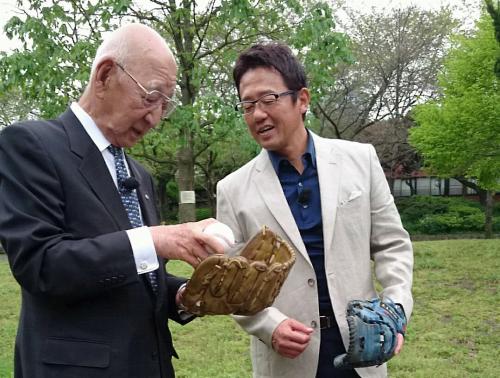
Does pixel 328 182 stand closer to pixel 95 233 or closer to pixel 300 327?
pixel 300 327

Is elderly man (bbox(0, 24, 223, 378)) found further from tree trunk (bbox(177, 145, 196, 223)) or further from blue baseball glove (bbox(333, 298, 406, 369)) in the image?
tree trunk (bbox(177, 145, 196, 223))

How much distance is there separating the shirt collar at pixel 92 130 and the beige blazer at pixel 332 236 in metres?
0.77

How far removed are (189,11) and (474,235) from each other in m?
16.6

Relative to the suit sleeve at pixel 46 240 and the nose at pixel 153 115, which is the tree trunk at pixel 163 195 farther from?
the suit sleeve at pixel 46 240

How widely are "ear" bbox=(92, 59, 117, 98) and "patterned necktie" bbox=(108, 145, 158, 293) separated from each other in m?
0.20

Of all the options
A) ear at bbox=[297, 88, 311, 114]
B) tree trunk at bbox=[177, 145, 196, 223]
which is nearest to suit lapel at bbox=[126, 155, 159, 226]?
ear at bbox=[297, 88, 311, 114]

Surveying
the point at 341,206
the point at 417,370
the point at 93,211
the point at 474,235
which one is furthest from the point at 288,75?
the point at 474,235

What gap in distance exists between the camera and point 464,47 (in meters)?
14.4

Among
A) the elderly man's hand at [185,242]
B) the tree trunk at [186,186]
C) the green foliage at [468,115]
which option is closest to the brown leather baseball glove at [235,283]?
the elderly man's hand at [185,242]

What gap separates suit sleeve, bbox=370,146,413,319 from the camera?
2377mm

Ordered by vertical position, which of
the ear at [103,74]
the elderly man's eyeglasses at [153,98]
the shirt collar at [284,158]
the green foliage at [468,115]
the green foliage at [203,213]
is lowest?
the green foliage at [203,213]

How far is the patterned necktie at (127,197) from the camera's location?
1.98 meters

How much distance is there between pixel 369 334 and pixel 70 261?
42.7 inches

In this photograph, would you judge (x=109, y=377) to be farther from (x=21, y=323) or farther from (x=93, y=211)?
(x=93, y=211)
